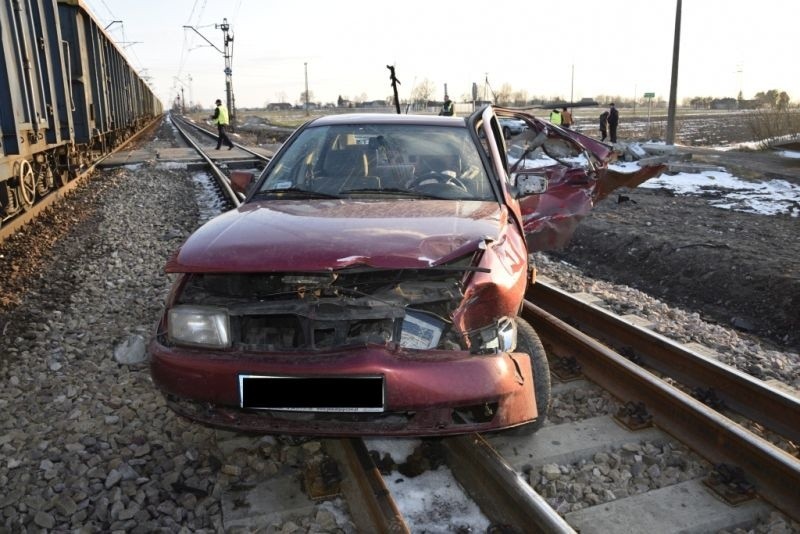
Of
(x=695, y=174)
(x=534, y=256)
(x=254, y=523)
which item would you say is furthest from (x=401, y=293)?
(x=695, y=174)

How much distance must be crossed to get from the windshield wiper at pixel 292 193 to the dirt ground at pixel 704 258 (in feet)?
14.2

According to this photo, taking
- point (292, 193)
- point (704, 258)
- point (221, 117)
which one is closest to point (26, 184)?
point (292, 193)

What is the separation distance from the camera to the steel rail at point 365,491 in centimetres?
249

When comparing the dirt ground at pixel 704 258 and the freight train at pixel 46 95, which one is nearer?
the dirt ground at pixel 704 258

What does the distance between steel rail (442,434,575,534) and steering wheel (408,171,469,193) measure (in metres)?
1.61

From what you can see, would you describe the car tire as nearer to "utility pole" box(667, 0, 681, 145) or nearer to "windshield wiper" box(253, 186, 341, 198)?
"windshield wiper" box(253, 186, 341, 198)

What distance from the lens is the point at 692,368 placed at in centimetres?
421

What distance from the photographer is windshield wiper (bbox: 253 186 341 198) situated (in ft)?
13.1

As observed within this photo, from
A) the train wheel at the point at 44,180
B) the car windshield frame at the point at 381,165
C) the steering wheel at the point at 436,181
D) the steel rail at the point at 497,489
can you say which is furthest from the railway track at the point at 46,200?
the steel rail at the point at 497,489

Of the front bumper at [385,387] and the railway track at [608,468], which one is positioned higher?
the front bumper at [385,387]

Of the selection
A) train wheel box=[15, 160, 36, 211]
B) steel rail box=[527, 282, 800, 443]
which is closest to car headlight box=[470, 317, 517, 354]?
steel rail box=[527, 282, 800, 443]

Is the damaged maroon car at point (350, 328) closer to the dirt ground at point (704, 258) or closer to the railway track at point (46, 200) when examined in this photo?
the dirt ground at point (704, 258)

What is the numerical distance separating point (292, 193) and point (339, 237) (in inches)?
47.2

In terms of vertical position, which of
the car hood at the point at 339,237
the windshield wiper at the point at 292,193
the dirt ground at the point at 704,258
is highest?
the windshield wiper at the point at 292,193
